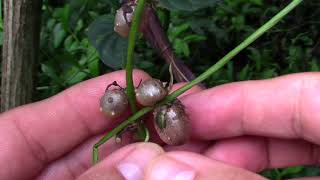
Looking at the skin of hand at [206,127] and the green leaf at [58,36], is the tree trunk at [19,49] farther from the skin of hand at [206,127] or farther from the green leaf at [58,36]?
the green leaf at [58,36]

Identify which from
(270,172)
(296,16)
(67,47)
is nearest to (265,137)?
(270,172)

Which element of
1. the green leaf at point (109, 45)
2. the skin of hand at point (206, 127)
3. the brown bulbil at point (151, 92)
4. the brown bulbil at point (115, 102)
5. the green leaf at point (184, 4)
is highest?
the green leaf at point (184, 4)

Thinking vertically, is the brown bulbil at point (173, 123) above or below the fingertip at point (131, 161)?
above

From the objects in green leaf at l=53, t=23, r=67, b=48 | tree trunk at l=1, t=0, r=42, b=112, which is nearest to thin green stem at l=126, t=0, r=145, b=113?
tree trunk at l=1, t=0, r=42, b=112

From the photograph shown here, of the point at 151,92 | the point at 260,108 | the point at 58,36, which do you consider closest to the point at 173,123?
the point at 151,92

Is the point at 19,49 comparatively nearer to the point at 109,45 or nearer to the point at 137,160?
the point at 109,45

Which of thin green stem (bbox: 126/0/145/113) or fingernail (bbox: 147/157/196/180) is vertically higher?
thin green stem (bbox: 126/0/145/113)

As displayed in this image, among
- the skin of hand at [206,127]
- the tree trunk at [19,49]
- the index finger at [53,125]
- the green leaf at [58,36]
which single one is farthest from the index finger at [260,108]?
the green leaf at [58,36]

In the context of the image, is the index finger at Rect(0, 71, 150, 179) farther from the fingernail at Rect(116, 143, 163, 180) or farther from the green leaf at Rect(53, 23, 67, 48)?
the green leaf at Rect(53, 23, 67, 48)
